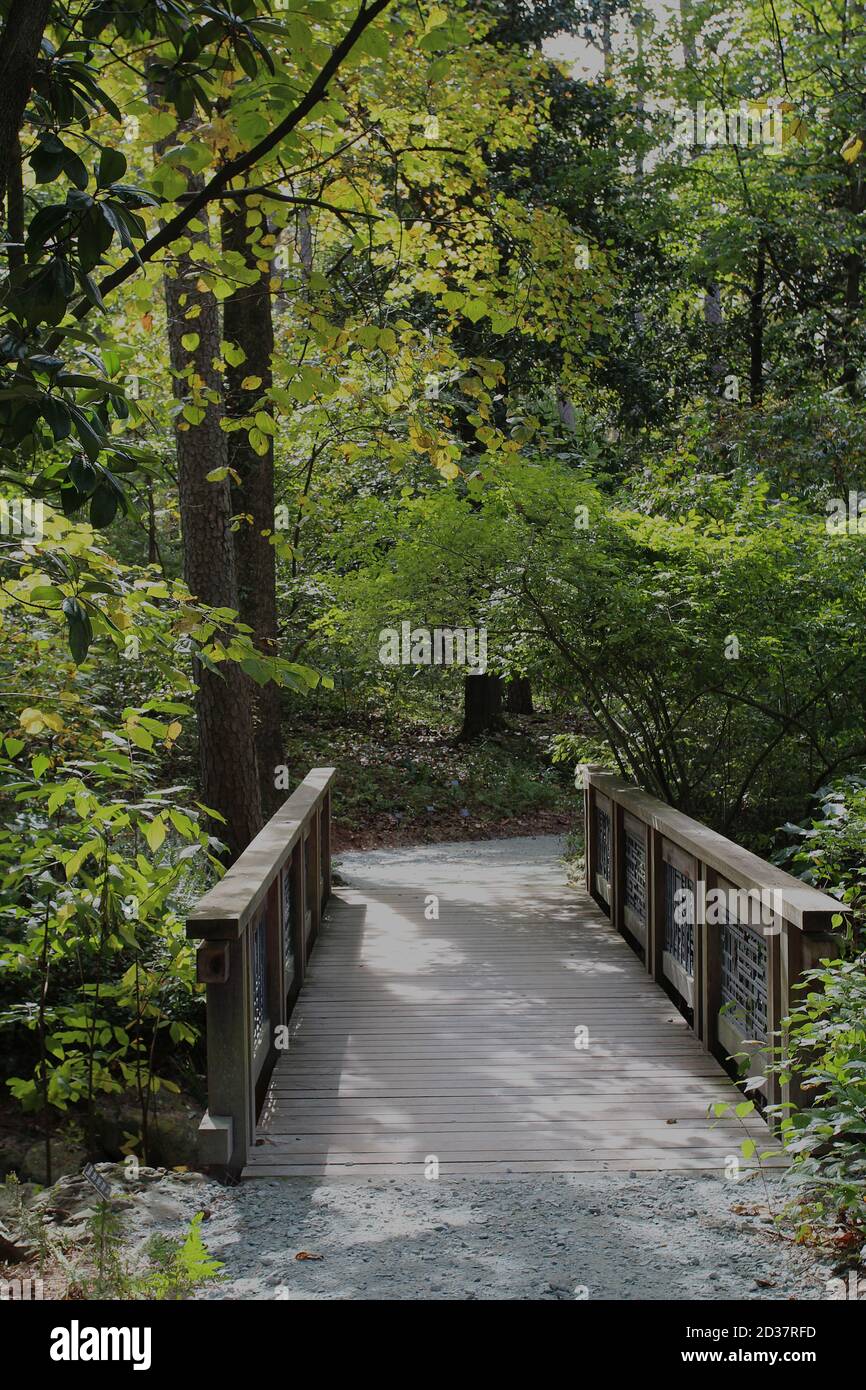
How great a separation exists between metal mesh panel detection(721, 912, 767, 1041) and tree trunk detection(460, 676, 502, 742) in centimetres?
1249

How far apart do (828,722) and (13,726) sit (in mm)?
5001

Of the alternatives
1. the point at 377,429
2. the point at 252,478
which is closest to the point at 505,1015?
the point at 377,429

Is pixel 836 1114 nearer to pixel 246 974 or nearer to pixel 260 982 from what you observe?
pixel 246 974

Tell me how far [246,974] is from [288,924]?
1.95m

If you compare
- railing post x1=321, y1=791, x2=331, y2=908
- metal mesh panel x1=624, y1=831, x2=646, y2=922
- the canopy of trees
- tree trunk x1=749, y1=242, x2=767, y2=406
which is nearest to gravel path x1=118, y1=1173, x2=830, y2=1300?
the canopy of trees

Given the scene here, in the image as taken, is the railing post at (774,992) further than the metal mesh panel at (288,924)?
No

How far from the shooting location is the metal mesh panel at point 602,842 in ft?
28.3

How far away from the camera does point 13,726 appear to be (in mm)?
6402

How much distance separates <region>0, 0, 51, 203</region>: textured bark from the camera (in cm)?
234

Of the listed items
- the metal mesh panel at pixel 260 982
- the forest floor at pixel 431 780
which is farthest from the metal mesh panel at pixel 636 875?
the forest floor at pixel 431 780

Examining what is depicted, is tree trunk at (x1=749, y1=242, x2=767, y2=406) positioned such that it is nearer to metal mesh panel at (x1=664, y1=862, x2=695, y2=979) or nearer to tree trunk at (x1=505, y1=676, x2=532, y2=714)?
tree trunk at (x1=505, y1=676, x2=532, y2=714)

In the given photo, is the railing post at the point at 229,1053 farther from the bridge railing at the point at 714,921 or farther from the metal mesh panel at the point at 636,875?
the metal mesh panel at the point at 636,875
